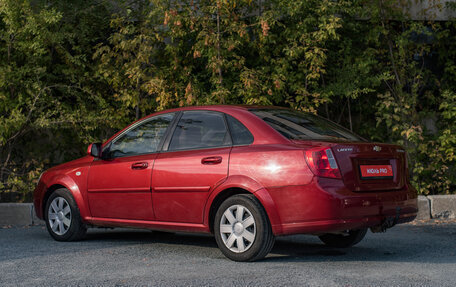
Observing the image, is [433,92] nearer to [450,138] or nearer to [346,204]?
[450,138]

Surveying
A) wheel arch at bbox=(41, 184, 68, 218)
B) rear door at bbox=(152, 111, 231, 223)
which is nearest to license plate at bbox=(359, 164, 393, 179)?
rear door at bbox=(152, 111, 231, 223)

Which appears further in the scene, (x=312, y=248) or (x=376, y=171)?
(x=312, y=248)

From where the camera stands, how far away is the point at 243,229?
233 inches

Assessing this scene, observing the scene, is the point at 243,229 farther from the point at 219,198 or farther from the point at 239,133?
the point at 239,133

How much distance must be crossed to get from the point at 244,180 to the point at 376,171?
1236 millimetres

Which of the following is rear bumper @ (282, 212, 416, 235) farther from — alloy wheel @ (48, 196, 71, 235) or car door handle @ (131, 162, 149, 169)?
alloy wheel @ (48, 196, 71, 235)

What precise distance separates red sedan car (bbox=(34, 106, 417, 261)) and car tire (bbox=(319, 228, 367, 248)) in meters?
0.01

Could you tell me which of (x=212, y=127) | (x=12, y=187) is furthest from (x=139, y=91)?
(x=212, y=127)

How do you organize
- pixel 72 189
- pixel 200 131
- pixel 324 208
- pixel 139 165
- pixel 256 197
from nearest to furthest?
pixel 324 208, pixel 256 197, pixel 200 131, pixel 139 165, pixel 72 189

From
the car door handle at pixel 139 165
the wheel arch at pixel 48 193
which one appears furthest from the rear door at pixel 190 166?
the wheel arch at pixel 48 193

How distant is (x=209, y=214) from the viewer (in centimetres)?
Result: 622

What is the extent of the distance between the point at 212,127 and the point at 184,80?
4649 mm

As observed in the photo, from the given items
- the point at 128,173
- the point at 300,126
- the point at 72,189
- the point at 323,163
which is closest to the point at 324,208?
the point at 323,163

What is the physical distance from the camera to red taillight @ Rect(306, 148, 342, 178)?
5.57 meters
